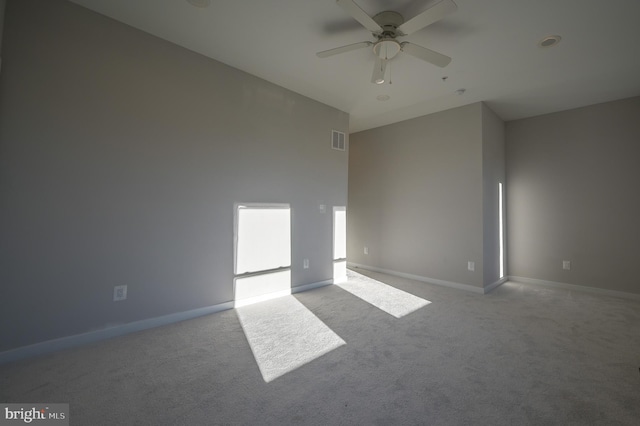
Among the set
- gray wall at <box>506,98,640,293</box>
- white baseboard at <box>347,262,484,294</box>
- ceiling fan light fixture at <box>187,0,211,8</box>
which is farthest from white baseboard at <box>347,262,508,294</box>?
ceiling fan light fixture at <box>187,0,211,8</box>

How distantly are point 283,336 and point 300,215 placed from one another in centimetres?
180

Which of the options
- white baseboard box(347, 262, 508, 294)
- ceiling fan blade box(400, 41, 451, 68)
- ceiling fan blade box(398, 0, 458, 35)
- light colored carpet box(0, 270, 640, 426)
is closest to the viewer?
light colored carpet box(0, 270, 640, 426)

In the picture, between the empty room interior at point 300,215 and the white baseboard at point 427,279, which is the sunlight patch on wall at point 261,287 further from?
the white baseboard at point 427,279

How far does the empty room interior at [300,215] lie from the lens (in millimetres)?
1862

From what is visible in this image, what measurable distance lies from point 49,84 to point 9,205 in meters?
0.99

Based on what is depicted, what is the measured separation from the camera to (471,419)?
61.2 inches

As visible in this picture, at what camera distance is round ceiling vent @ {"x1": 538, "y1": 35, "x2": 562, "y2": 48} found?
2605 mm

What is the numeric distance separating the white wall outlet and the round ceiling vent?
4.52 meters

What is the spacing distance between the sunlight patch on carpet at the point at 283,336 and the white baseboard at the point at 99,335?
429 millimetres

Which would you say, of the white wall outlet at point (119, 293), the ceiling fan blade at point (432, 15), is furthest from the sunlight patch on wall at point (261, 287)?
the ceiling fan blade at point (432, 15)

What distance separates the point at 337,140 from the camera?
4.54 m

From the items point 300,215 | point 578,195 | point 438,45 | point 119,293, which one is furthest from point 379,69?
point 578,195

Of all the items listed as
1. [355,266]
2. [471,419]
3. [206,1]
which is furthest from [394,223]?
[206,1]

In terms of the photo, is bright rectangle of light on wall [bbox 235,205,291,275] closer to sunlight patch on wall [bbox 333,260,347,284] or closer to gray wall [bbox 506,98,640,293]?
sunlight patch on wall [bbox 333,260,347,284]
